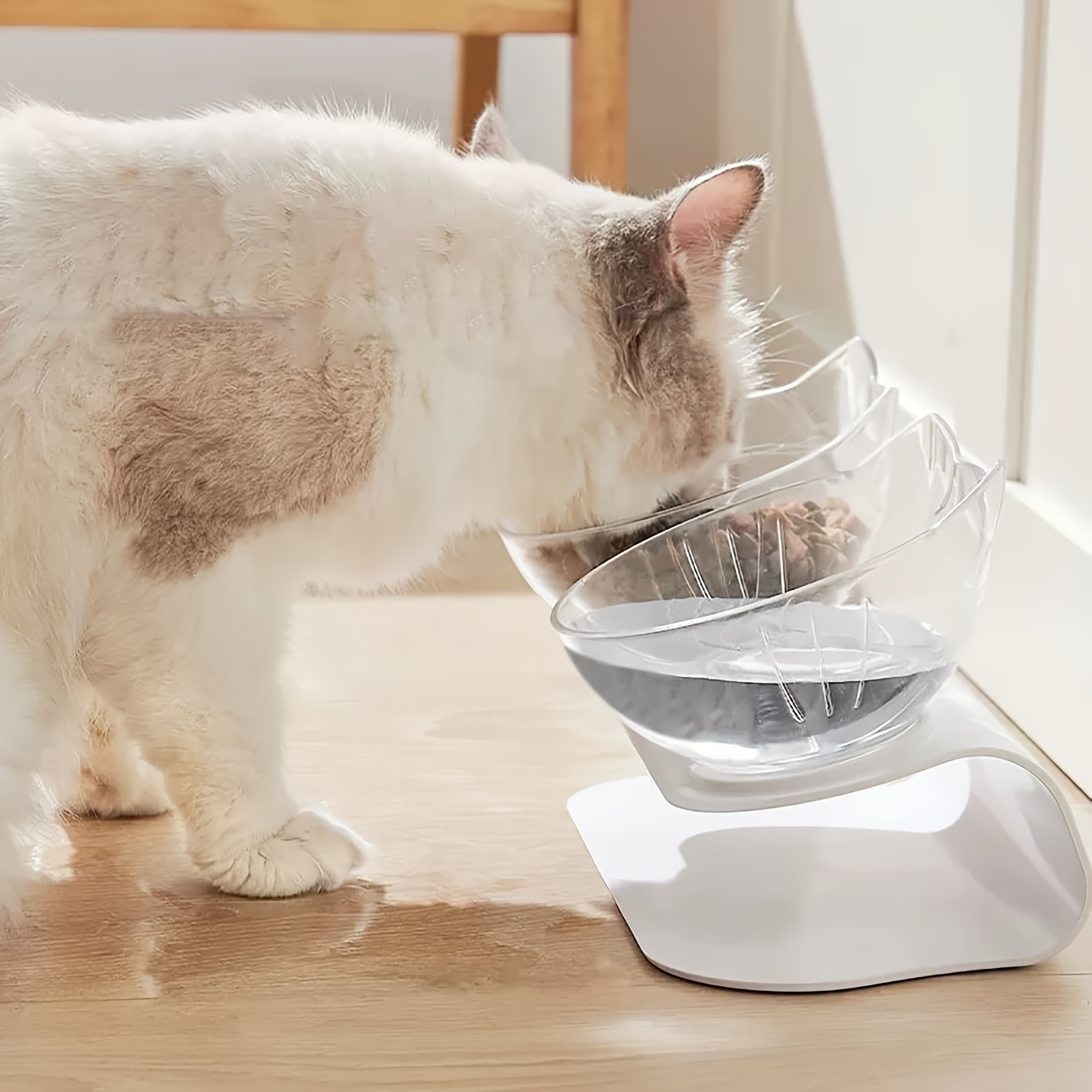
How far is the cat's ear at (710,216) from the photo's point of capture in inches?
45.6

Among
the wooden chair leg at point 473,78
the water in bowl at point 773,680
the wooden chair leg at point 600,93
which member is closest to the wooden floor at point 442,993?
the water in bowl at point 773,680

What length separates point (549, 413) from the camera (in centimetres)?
124

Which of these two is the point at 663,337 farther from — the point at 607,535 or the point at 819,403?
the point at 819,403

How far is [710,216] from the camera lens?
1188 millimetres

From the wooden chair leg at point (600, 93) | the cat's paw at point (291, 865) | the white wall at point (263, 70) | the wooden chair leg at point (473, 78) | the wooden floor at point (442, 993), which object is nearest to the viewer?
the wooden floor at point (442, 993)

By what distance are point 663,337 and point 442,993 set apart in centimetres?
52

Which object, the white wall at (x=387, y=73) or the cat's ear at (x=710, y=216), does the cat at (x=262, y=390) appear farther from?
the white wall at (x=387, y=73)

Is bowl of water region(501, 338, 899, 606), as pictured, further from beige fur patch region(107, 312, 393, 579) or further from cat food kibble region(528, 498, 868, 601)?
beige fur patch region(107, 312, 393, 579)

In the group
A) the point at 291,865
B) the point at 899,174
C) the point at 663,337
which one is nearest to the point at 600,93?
the point at 899,174

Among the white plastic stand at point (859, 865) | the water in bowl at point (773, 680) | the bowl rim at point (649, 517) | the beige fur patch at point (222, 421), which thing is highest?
the beige fur patch at point (222, 421)

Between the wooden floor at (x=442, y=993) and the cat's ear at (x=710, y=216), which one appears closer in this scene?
the wooden floor at (x=442, y=993)

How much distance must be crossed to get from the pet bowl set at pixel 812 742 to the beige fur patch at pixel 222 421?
22 cm

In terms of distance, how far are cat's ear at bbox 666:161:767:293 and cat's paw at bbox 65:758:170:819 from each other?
622mm

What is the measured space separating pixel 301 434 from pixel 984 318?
32.7 inches
